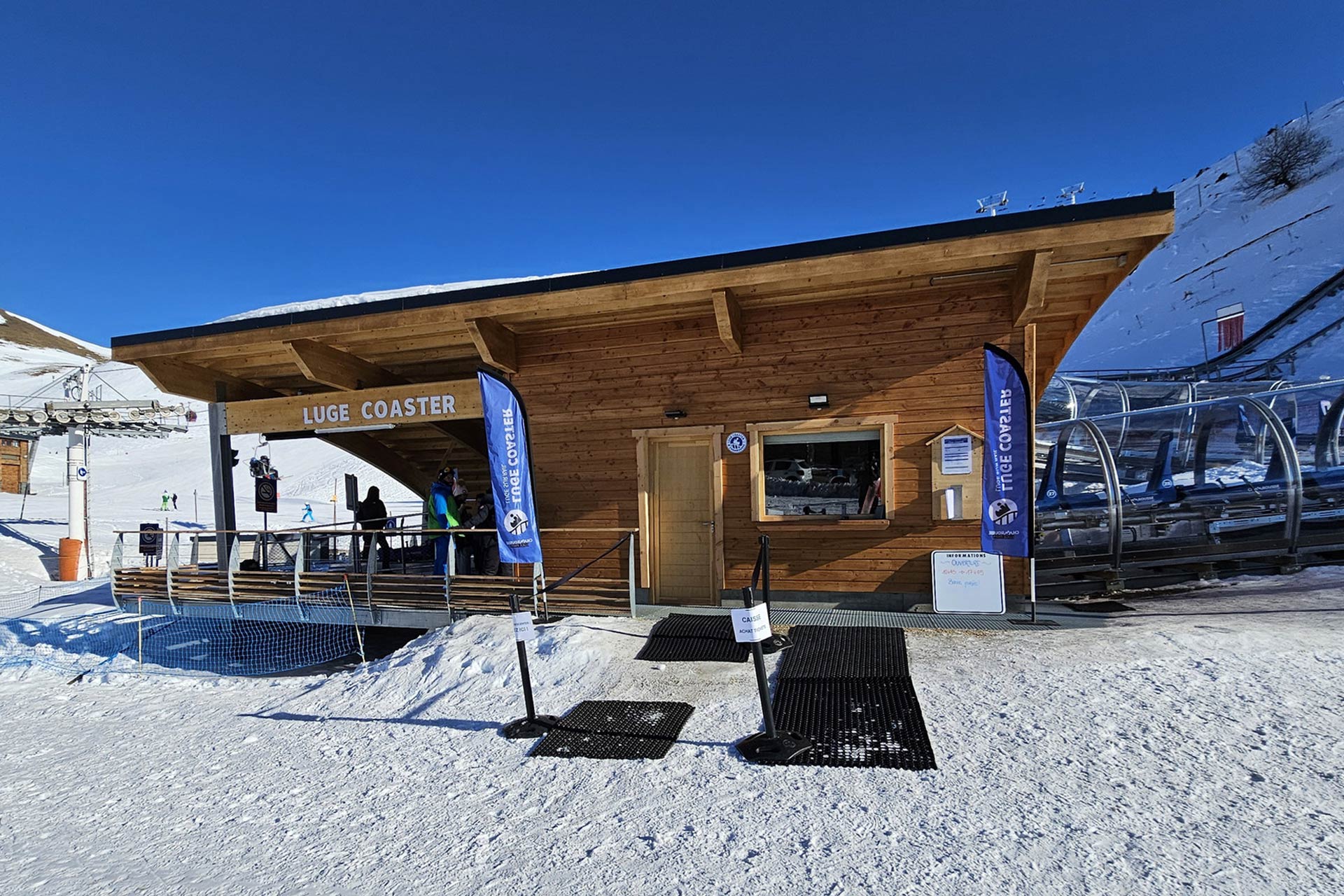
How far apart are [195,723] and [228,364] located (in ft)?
19.9

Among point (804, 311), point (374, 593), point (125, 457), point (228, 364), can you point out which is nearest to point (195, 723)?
point (374, 593)

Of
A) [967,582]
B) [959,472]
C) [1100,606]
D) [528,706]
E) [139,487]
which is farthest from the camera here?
[139,487]

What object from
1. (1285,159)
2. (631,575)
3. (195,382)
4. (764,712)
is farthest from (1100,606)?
(1285,159)

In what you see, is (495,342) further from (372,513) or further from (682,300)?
(372,513)

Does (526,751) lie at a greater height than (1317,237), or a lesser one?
lesser

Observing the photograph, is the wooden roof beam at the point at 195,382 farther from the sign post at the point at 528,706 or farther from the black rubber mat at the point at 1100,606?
the black rubber mat at the point at 1100,606

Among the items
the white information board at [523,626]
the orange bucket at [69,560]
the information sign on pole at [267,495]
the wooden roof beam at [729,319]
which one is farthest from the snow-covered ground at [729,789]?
the orange bucket at [69,560]

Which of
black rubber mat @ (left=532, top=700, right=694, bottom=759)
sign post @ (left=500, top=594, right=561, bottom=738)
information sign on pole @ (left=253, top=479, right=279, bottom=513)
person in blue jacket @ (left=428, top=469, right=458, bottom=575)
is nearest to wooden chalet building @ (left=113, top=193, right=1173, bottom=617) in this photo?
person in blue jacket @ (left=428, top=469, right=458, bottom=575)

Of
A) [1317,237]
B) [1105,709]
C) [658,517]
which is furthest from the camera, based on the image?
[1317,237]

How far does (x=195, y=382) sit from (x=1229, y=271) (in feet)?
234

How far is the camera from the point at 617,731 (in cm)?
531

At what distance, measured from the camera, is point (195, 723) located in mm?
6711

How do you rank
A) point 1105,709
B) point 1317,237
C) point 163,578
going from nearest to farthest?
1. point 1105,709
2. point 163,578
3. point 1317,237

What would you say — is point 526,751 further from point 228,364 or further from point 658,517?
point 228,364
